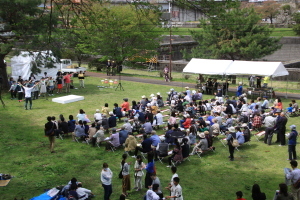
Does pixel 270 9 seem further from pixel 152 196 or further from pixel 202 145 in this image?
pixel 152 196

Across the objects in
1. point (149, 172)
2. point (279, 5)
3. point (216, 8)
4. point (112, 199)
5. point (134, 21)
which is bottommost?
point (112, 199)

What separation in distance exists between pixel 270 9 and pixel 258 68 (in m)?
42.7

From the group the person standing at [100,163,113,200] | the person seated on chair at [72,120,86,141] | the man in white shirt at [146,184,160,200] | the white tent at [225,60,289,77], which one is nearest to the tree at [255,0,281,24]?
the white tent at [225,60,289,77]

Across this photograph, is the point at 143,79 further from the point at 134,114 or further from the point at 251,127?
the point at 251,127

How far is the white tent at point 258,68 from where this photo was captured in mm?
24267

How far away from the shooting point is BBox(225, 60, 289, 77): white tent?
24.3 metres

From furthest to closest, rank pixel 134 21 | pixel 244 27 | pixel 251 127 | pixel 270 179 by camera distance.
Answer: pixel 134 21, pixel 244 27, pixel 251 127, pixel 270 179

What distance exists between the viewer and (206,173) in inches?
525

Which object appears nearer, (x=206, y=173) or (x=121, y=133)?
(x=206, y=173)

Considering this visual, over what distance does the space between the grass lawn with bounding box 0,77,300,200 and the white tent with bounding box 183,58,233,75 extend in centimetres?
1007

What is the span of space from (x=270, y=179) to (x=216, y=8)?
6292mm

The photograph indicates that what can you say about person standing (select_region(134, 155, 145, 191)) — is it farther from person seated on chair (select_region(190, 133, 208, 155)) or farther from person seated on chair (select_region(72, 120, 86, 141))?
person seated on chair (select_region(72, 120, 86, 141))

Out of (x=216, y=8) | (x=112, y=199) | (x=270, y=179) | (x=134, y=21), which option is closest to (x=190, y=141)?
(x=270, y=179)

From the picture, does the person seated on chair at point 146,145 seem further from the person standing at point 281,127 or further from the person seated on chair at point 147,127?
the person standing at point 281,127
